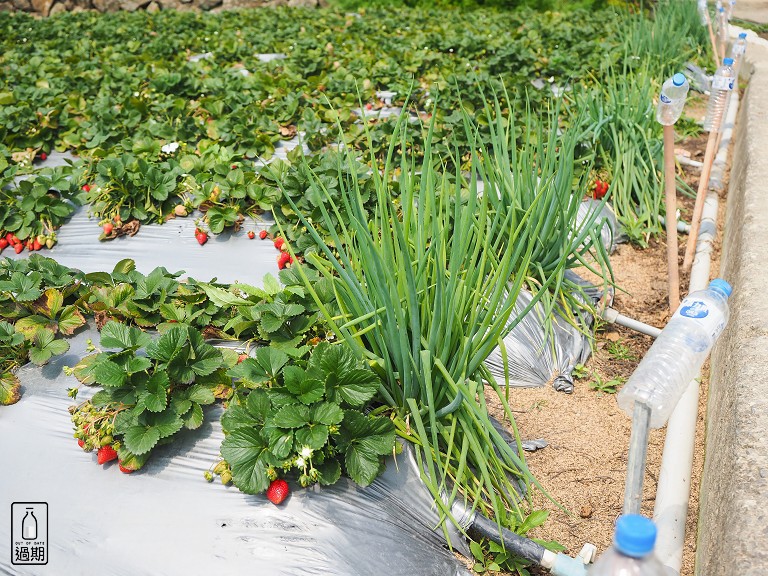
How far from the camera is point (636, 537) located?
2.69 feet

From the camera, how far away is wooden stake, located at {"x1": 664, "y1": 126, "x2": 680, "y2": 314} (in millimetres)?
2133

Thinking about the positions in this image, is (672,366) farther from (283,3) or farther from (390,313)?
(283,3)

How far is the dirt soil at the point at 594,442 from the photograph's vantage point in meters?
1.74

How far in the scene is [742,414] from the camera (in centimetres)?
159

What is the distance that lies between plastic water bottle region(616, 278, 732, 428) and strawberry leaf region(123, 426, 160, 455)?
1.04m

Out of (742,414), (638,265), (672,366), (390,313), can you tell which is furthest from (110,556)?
(638,265)

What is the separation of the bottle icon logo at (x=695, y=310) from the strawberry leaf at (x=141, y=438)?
1.20 metres

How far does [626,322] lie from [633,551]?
70.8 inches

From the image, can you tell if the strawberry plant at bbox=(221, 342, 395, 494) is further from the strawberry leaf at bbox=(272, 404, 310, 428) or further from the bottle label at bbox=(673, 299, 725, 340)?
the bottle label at bbox=(673, 299, 725, 340)

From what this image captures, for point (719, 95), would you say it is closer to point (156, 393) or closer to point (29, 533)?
point (156, 393)

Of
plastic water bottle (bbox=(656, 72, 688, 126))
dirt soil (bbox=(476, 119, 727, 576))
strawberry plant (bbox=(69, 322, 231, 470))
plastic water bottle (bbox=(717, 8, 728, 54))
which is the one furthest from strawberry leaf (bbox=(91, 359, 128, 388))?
plastic water bottle (bbox=(717, 8, 728, 54))

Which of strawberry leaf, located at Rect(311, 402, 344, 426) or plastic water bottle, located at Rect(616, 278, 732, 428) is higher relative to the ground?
plastic water bottle, located at Rect(616, 278, 732, 428)

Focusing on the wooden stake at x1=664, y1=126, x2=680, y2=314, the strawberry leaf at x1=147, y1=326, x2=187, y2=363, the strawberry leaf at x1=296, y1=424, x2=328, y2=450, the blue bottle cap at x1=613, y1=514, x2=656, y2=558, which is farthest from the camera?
the wooden stake at x1=664, y1=126, x2=680, y2=314

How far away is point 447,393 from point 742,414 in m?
0.71
